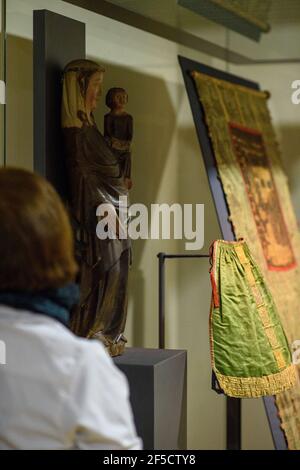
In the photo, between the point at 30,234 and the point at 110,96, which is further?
the point at 110,96

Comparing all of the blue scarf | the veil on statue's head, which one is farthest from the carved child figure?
the blue scarf

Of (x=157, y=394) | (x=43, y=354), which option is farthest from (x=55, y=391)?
(x=157, y=394)

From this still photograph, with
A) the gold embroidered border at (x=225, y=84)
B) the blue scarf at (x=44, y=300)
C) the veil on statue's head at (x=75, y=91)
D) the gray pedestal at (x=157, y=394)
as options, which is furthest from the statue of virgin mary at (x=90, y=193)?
Result: the blue scarf at (x=44, y=300)

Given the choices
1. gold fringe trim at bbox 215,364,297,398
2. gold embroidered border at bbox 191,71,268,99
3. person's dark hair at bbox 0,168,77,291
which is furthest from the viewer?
gold embroidered border at bbox 191,71,268,99

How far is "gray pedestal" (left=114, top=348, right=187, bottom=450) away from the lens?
2.45 metres

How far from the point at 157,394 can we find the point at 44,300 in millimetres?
1170

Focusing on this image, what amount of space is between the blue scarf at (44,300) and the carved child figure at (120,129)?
1258 mm

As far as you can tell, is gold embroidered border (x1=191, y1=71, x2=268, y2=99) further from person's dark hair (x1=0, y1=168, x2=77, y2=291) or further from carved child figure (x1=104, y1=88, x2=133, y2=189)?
person's dark hair (x1=0, y1=168, x2=77, y2=291)

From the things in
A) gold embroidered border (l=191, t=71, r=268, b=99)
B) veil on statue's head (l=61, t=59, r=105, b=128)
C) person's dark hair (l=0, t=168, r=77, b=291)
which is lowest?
person's dark hair (l=0, t=168, r=77, b=291)

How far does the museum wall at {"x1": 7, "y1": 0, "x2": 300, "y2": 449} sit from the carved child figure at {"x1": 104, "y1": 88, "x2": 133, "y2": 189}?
0.03 m

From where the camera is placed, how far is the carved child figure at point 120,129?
2.62m

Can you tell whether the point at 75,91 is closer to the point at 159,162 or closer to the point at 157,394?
the point at 159,162

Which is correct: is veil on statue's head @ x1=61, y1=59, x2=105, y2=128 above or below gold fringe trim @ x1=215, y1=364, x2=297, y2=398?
above

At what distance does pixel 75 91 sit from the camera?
2.51 metres
